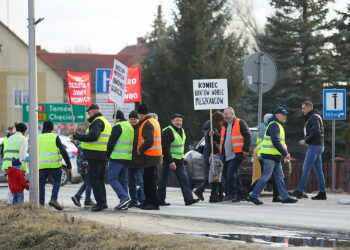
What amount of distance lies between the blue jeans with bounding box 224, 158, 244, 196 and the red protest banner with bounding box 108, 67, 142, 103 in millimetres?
8371

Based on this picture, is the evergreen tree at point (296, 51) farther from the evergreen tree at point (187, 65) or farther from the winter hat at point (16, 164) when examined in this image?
the winter hat at point (16, 164)

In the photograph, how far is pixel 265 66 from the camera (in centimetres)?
2112

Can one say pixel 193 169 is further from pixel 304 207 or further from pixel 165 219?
pixel 165 219

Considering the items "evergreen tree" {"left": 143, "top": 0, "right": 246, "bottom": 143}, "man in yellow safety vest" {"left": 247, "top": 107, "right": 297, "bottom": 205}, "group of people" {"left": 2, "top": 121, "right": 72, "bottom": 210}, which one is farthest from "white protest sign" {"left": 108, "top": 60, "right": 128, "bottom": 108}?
"evergreen tree" {"left": 143, "top": 0, "right": 246, "bottom": 143}

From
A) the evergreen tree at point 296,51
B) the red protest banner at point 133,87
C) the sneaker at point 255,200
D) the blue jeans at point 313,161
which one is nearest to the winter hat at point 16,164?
the sneaker at point 255,200

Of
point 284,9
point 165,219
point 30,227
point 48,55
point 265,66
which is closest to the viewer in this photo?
point 30,227

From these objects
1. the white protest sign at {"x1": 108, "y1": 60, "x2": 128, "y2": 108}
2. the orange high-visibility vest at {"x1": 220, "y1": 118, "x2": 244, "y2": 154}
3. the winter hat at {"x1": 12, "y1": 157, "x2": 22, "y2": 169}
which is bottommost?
the winter hat at {"x1": 12, "y1": 157, "x2": 22, "y2": 169}

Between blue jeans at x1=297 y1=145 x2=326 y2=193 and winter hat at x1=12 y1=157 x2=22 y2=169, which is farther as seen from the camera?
blue jeans at x1=297 y1=145 x2=326 y2=193

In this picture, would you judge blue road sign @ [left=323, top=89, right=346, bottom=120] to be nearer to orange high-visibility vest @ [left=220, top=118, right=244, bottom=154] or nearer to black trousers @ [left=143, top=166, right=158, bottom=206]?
orange high-visibility vest @ [left=220, top=118, right=244, bottom=154]

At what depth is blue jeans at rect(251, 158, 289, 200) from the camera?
18.5 m

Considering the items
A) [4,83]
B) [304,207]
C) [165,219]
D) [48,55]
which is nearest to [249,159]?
[304,207]

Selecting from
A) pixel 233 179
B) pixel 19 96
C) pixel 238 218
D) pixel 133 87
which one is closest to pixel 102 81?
pixel 133 87

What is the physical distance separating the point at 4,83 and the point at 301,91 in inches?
1831

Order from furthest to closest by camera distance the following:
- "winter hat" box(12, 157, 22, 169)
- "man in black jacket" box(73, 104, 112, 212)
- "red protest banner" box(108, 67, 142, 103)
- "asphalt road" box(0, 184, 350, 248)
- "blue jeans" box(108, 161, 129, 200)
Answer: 1. "red protest banner" box(108, 67, 142, 103)
2. "winter hat" box(12, 157, 22, 169)
3. "blue jeans" box(108, 161, 129, 200)
4. "man in black jacket" box(73, 104, 112, 212)
5. "asphalt road" box(0, 184, 350, 248)
